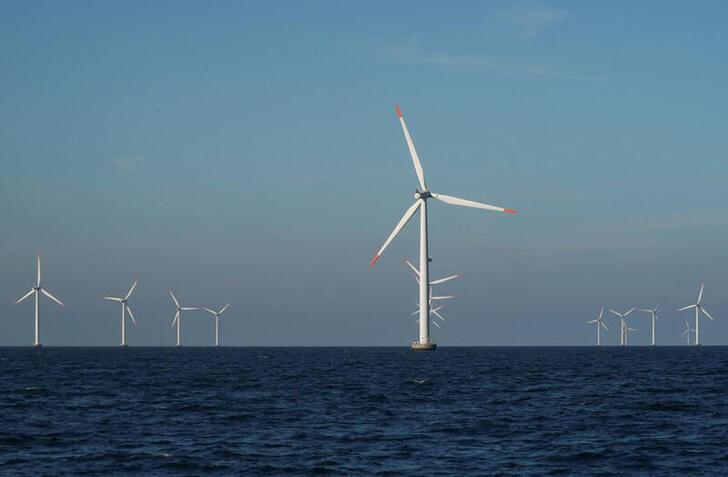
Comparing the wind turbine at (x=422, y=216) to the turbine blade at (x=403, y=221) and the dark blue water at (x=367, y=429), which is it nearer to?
the turbine blade at (x=403, y=221)

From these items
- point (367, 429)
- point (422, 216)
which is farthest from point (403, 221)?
point (367, 429)

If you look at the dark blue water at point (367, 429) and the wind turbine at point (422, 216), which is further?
the wind turbine at point (422, 216)

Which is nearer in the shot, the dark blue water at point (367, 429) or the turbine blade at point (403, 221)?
the dark blue water at point (367, 429)

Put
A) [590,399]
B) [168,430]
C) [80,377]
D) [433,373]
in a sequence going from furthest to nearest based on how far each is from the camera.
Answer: [433,373]
[80,377]
[590,399]
[168,430]

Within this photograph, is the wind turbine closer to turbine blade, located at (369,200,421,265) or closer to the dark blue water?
turbine blade, located at (369,200,421,265)

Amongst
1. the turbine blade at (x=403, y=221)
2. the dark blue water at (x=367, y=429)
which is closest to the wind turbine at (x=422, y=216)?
the turbine blade at (x=403, y=221)

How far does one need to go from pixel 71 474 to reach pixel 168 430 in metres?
14.3

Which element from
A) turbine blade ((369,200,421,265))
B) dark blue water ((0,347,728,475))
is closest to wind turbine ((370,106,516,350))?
turbine blade ((369,200,421,265))

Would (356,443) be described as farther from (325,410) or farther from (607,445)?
(325,410)

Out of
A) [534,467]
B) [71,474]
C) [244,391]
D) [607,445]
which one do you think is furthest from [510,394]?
[71,474]

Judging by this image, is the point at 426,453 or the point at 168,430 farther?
the point at 168,430

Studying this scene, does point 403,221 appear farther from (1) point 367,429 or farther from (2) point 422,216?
(1) point 367,429

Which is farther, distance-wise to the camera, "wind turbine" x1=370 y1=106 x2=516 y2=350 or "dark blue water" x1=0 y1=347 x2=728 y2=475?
"wind turbine" x1=370 y1=106 x2=516 y2=350

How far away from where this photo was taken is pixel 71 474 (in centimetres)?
4009
